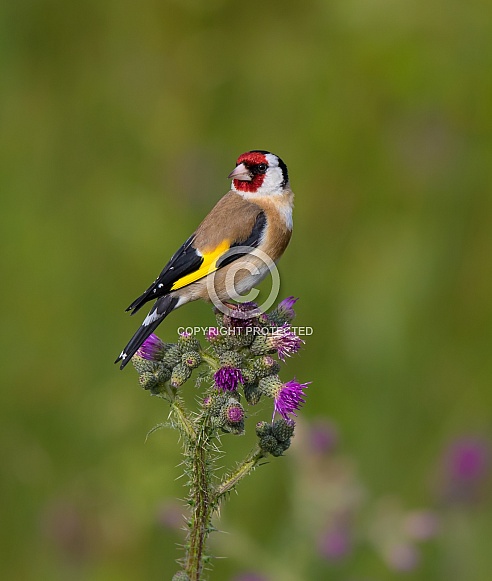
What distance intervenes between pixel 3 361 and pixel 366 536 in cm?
253

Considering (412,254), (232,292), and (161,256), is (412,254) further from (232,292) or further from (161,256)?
(232,292)

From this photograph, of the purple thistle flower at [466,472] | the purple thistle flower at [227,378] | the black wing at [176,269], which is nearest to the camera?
the purple thistle flower at [227,378]

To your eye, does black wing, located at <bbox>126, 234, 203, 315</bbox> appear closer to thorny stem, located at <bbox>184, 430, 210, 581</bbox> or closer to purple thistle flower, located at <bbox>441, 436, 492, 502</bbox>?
thorny stem, located at <bbox>184, 430, 210, 581</bbox>

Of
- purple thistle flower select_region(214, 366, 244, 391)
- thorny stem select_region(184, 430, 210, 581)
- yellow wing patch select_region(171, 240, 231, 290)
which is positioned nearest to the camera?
thorny stem select_region(184, 430, 210, 581)

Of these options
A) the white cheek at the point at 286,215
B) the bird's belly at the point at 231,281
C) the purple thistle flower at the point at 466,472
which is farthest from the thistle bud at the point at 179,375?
the purple thistle flower at the point at 466,472

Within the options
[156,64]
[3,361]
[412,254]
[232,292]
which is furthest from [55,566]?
[156,64]

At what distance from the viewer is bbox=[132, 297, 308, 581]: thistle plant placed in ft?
8.19

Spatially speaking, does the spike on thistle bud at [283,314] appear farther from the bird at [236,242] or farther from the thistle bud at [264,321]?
the bird at [236,242]

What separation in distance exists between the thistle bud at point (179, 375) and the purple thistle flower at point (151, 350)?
189mm

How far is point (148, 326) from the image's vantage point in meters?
3.18

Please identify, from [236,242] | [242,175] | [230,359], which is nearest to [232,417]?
[230,359]

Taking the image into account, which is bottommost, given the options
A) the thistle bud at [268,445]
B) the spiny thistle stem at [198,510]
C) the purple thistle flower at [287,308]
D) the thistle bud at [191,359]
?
the spiny thistle stem at [198,510]

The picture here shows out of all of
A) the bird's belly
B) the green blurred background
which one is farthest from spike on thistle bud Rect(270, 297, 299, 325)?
the green blurred background

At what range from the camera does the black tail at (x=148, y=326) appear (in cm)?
300
